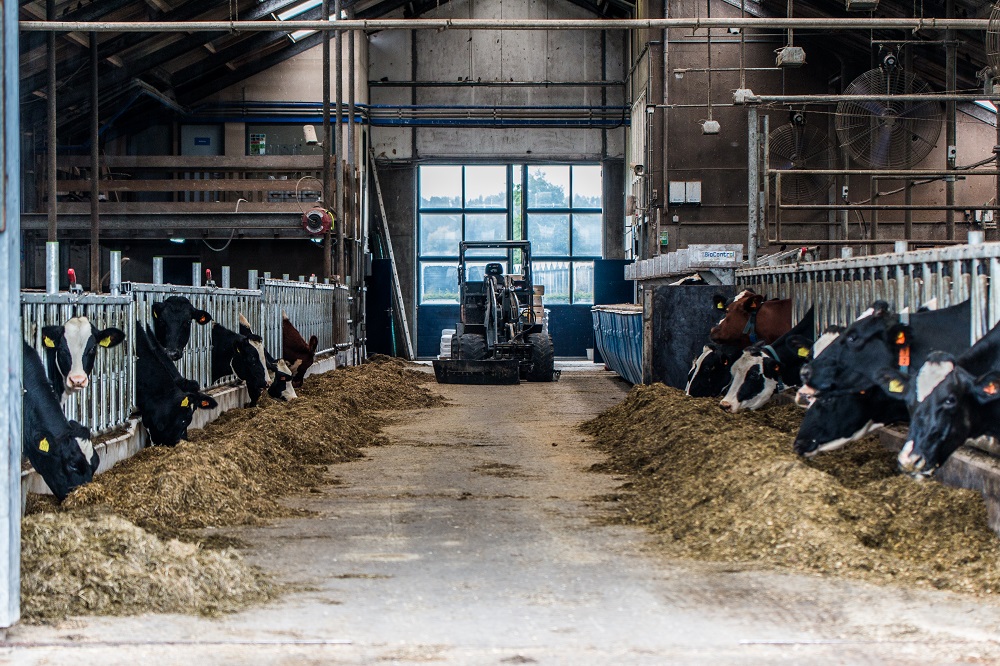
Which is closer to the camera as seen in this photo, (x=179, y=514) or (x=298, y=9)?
(x=179, y=514)

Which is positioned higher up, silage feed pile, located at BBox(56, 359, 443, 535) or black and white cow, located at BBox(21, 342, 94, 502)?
black and white cow, located at BBox(21, 342, 94, 502)

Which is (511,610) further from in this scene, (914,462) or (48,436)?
(48,436)

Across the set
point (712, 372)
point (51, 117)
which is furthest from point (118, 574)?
point (51, 117)

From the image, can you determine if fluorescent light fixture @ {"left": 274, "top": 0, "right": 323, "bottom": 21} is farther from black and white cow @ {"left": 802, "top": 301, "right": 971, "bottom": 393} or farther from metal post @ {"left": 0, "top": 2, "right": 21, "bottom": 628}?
metal post @ {"left": 0, "top": 2, "right": 21, "bottom": 628}

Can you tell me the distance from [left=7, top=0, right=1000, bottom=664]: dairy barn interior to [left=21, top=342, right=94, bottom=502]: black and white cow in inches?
0.7

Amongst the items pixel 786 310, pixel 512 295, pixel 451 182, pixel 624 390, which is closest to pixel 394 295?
pixel 451 182

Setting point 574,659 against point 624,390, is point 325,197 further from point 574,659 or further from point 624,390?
point 574,659

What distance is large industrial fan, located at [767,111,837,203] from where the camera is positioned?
66.2 feet

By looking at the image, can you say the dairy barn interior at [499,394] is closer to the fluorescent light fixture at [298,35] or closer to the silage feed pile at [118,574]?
the silage feed pile at [118,574]

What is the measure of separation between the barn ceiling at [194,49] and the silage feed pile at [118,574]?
11.9 m

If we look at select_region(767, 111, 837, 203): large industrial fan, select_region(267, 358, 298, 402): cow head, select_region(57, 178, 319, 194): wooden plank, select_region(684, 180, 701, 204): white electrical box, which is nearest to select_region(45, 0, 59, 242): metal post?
select_region(267, 358, 298, 402): cow head

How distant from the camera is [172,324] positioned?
9.37 m

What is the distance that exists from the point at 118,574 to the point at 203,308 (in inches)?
241

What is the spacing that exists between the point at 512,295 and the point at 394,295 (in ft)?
24.7
